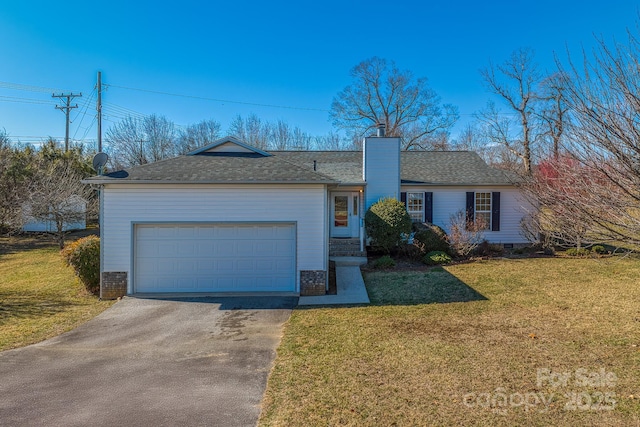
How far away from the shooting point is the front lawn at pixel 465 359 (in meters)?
3.86

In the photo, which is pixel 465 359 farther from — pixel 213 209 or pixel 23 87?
pixel 23 87

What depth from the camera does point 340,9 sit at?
14.2 meters

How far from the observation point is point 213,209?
30.9ft

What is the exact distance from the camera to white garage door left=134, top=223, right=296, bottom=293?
31.0 feet

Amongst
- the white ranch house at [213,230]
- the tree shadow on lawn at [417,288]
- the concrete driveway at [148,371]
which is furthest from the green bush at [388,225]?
the concrete driveway at [148,371]

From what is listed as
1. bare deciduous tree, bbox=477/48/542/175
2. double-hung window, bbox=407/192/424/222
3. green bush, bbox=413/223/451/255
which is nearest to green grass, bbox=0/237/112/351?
green bush, bbox=413/223/451/255

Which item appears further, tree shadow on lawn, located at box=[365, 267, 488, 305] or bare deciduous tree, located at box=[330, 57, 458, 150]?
bare deciduous tree, located at box=[330, 57, 458, 150]

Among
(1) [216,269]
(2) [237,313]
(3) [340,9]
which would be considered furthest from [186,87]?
(2) [237,313]

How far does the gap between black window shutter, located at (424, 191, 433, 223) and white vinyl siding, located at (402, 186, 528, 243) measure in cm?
15

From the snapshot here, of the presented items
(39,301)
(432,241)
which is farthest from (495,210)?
(39,301)

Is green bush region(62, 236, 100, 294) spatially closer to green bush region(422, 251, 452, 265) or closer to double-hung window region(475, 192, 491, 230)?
green bush region(422, 251, 452, 265)

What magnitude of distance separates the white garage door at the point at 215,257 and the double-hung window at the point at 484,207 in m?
9.52

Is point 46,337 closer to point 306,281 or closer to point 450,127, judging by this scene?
point 306,281

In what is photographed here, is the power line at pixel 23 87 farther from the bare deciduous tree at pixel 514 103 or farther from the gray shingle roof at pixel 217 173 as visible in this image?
the bare deciduous tree at pixel 514 103
